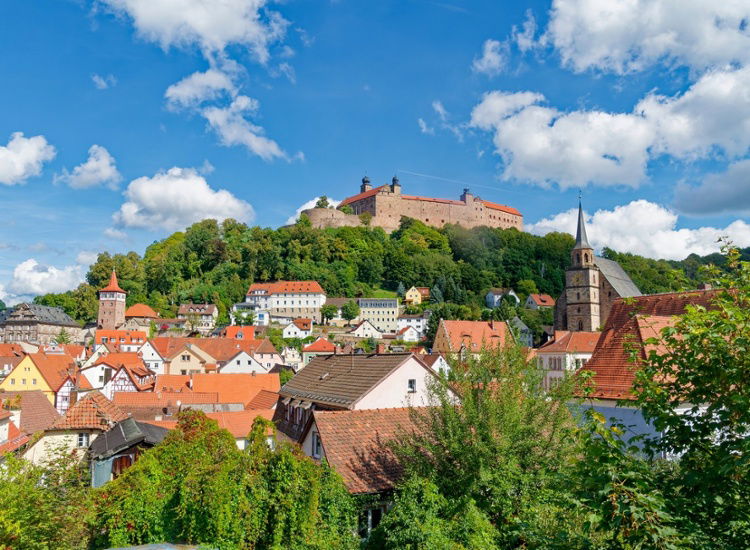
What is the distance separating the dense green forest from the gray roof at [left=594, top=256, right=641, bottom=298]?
1347 inches

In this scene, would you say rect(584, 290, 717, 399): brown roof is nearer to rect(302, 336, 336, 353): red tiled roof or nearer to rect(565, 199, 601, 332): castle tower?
rect(565, 199, 601, 332): castle tower

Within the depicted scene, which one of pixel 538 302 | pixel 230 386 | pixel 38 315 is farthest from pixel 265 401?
pixel 538 302

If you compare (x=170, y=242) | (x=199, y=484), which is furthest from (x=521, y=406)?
(x=170, y=242)

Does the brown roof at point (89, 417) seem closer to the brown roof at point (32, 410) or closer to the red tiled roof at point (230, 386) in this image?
the brown roof at point (32, 410)

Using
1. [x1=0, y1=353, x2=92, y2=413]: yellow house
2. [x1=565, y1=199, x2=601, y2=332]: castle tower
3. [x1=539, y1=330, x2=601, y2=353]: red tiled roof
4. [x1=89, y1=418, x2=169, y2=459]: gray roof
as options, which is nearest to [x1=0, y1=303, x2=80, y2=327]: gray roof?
[x1=0, y1=353, x2=92, y2=413]: yellow house

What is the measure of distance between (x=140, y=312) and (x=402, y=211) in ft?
250

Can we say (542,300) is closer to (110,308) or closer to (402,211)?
(402,211)

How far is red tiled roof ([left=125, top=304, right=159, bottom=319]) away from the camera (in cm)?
10256

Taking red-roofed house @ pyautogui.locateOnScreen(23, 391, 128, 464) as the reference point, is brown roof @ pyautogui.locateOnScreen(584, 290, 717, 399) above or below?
above

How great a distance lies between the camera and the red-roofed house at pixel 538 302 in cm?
11228

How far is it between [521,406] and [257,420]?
851 cm

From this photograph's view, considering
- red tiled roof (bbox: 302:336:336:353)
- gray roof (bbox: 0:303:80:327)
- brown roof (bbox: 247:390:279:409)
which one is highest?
gray roof (bbox: 0:303:80:327)

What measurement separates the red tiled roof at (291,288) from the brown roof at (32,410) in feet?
272

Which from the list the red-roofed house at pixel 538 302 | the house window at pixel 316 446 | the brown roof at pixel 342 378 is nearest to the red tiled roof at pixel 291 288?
the red-roofed house at pixel 538 302
